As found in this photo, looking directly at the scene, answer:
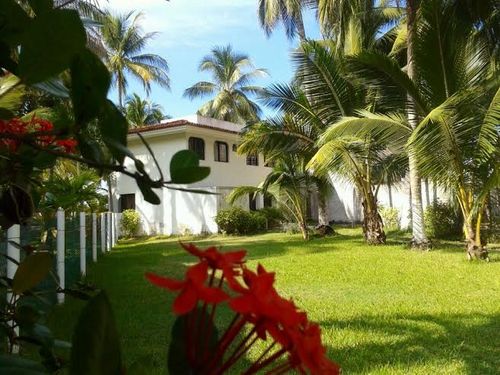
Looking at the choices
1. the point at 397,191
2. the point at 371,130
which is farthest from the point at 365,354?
the point at 397,191

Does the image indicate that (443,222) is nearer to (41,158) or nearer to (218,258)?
(41,158)

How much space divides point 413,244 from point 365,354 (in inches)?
287

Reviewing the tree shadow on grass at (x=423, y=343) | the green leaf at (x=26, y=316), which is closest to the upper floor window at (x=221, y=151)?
the tree shadow on grass at (x=423, y=343)

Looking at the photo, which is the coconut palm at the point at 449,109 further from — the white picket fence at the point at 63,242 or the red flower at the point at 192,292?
the red flower at the point at 192,292

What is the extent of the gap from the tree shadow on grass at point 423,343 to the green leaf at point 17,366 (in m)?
3.06

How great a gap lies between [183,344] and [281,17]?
21.6 meters

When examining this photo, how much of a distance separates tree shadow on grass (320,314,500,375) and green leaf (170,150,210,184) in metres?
3.07

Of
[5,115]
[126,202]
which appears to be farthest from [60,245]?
[126,202]

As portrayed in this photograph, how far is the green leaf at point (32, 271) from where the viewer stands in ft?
2.75

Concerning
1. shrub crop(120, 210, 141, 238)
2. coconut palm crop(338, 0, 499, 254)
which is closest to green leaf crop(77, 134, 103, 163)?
coconut palm crop(338, 0, 499, 254)

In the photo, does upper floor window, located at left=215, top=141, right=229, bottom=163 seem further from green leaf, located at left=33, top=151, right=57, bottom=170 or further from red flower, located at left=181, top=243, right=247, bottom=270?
red flower, located at left=181, top=243, right=247, bottom=270

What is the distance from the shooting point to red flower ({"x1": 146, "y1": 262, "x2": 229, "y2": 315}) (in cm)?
42

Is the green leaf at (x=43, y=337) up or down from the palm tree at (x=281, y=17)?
down

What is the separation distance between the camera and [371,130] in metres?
9.58
